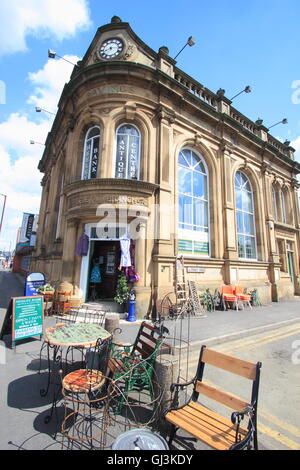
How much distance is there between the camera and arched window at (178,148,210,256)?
38.5ft

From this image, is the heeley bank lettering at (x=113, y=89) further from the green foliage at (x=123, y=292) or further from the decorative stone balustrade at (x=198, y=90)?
the green foliage at (x=123, y=292)

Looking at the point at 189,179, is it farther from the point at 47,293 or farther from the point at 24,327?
Result: the point at 24,327

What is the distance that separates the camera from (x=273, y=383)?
13.5ft

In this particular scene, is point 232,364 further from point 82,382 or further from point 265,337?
point 265,337

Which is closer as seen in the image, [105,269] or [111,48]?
[111,48]

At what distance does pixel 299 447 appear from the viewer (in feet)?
8.61

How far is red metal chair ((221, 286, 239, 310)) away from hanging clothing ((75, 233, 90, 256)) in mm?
7344

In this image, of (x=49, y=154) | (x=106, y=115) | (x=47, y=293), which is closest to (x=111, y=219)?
(x=47, y=293)

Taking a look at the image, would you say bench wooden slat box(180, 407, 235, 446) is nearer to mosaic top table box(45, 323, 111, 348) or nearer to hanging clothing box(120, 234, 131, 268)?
mosaic top table box(45, 323, 111, 348)

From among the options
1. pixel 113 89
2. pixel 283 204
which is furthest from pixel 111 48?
pixel 283 204

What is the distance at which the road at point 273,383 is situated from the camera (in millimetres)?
2838

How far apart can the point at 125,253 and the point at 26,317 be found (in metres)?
4.35

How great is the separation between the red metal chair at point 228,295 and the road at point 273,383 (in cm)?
408
